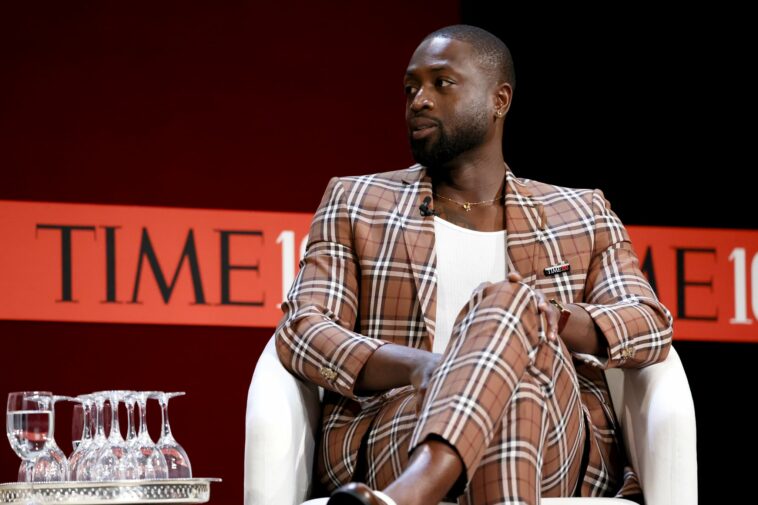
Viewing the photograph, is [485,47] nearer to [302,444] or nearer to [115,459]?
[302,444]

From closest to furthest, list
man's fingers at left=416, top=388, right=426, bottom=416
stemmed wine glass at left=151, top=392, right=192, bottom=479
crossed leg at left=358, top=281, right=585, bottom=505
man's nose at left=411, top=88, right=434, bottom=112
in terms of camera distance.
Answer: crossed leg at left=358, top=281, right=585, bottom=505
man's fingers at left=416, top=388, right=426, bottom=416
stemmed wine glass at left=151, top=392, right=192, bottom=479
man's nose at left=411, top=88, right=434, bottom=112

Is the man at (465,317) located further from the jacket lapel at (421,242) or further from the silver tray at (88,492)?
the silver tray at (88,492)

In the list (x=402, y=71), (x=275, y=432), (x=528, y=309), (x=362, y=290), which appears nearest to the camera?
(x=528, y=309)

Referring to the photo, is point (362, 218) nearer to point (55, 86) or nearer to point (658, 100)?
point (55, 86)

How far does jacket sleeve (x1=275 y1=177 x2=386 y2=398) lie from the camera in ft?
7.03

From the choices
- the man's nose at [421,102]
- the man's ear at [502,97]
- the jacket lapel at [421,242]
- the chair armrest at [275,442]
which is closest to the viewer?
the chair armrest at [275,442]

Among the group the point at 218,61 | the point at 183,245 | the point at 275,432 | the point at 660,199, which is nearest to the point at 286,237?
the point at 183,245

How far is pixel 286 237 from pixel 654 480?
84.4 inches

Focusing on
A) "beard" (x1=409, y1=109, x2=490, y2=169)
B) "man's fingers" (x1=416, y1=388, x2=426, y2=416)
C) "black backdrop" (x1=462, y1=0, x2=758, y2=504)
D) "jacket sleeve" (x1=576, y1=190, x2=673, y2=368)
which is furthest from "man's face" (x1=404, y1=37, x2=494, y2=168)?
"black backdrop" (x1=462, y1=0, x2=758, y2=504)

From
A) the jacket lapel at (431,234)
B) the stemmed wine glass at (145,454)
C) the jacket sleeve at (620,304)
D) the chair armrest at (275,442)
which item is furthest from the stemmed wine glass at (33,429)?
the jacket sleeve at (620,304)

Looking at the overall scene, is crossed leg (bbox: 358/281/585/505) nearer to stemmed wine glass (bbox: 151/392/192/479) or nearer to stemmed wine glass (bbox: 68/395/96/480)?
stemmed wine glass (bbox: 151/392/192/479)

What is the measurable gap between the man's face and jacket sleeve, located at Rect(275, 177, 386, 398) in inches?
8.1

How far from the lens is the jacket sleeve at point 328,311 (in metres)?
2.14

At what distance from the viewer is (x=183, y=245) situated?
12.9ft
